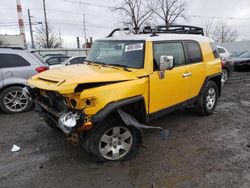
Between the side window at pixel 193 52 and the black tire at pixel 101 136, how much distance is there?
2097 mm

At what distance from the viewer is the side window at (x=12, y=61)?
256 inches

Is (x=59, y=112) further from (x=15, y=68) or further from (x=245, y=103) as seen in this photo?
(x=245, y=103)

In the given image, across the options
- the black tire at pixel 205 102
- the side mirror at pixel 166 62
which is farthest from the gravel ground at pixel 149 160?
the side mirror at pixel 166 62

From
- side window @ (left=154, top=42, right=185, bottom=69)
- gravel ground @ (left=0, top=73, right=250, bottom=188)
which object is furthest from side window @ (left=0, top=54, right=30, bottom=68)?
Result: side window @ (left=154, top=42, right=185, bottom=69)

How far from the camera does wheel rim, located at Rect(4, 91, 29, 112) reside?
651cm

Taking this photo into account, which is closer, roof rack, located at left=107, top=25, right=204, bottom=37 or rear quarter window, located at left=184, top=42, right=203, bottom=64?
rear quarter window, located at left=184, top=42, right=203, bottom=64

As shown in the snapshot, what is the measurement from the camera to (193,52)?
516 centimetres

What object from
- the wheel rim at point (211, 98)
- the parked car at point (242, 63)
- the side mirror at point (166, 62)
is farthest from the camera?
the parked car at point (242, 63)

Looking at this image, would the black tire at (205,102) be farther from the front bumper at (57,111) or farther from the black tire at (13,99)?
the black tire at (13,99)

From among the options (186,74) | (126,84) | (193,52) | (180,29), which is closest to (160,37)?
(186,74)

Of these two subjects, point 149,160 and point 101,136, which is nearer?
point 101,136

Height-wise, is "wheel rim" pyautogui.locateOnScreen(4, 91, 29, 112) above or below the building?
below

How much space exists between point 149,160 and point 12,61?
187 inches

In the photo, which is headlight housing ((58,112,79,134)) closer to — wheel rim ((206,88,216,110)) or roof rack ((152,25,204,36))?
roof rack ((152,25,204,36))
